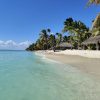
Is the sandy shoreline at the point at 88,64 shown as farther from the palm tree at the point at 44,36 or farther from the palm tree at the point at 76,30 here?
the palm tree at the point at 44,36

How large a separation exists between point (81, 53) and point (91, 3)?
1623 cm

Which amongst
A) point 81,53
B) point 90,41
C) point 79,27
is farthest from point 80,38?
point 81,53

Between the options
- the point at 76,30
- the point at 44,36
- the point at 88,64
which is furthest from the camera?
the point at 44,36

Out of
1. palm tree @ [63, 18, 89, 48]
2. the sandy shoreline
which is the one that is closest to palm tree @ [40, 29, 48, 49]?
palm tree @ [63, 18, 89, 48]

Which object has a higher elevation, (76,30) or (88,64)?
(76,30)

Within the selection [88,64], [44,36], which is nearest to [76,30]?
[88,64]

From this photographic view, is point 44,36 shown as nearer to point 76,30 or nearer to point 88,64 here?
point 76,30

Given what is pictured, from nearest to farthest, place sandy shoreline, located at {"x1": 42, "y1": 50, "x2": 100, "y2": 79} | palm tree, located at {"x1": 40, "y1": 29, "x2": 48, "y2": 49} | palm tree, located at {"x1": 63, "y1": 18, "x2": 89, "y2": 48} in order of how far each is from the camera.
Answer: sandy shoreline, located at {"x1": 42, "y1": 50, "x2": 100, "y2": 79} → palm tree, located at {"x1": 63, "y1": 18, "x2": 89, "y2": 48} → palm tree, located at {"x1": 40, "y1": 29, "x2": 48, "y2": 49}

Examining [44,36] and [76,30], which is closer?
[76,30]

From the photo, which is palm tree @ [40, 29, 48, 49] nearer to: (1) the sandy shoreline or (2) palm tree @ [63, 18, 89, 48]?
(2) palm tree @ [63, 18, 89, 48]

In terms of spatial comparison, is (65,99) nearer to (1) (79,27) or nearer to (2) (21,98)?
(2) (21,98)

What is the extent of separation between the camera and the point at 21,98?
22.2ft

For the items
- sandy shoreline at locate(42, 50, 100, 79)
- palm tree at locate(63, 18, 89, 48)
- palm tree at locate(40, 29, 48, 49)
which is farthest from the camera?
palm tree at locate(40, 29, 48, 49)

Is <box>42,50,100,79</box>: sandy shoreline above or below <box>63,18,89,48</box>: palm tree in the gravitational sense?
below
